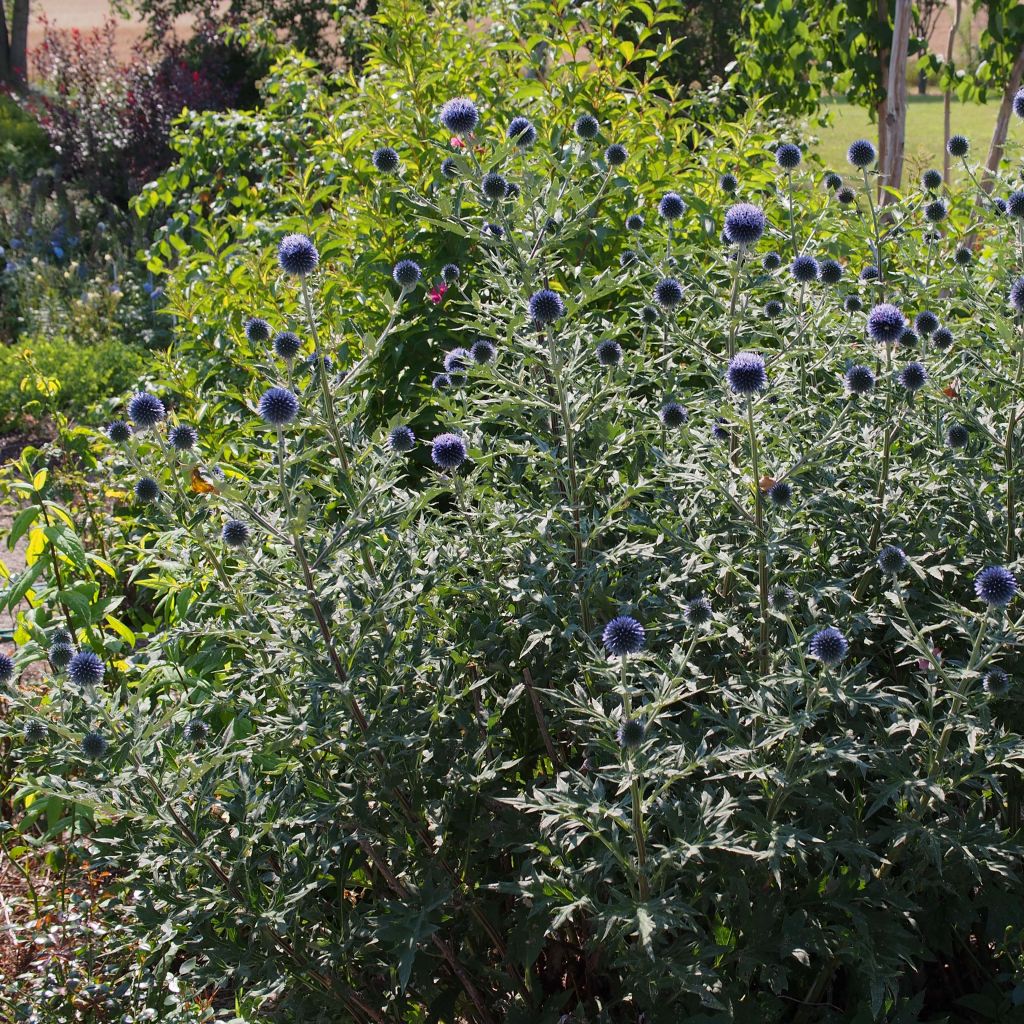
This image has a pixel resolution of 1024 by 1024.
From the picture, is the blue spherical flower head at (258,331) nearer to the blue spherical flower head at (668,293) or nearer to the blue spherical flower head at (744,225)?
the blue spherical flower head at (668,293)

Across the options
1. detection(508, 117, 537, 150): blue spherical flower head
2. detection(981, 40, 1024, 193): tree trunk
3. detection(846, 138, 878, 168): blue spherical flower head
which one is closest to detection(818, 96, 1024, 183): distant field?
detection(981, 40, 1024, 193): tree trunk

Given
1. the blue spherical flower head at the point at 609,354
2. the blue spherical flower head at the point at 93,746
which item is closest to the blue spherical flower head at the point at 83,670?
the blue spherical flower head at the point at 93,746

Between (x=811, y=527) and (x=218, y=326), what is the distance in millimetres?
2766

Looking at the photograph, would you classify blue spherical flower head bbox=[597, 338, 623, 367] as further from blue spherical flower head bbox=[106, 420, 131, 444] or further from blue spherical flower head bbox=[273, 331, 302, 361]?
blue spherical flower head bbox=[106, 420, 131, 444]

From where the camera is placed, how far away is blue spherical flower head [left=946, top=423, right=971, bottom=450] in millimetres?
2400

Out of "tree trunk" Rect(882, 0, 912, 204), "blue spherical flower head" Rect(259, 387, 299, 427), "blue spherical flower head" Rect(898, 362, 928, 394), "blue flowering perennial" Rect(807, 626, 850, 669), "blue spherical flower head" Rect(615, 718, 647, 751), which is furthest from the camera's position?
"tree trunk" Rect(882, 0, 912, 204)

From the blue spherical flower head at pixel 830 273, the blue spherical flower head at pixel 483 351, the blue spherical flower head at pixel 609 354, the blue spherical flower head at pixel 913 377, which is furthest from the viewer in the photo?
the blue spherical flower head at pixel 830 273

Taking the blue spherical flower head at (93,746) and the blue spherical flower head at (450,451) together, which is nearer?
the blue spherical flower head at (93,746)

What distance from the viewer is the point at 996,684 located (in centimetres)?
201

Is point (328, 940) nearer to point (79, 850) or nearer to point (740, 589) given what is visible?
point (79, 850)

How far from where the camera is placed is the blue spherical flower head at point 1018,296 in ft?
7.83

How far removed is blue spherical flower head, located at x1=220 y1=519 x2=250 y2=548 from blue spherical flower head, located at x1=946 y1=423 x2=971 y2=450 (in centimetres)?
151

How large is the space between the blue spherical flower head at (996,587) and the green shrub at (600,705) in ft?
0.13

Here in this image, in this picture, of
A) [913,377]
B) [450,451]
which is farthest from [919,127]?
[450,451]
